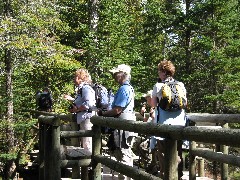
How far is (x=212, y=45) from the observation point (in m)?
20.7

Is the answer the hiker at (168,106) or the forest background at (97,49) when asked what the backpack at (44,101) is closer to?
the forest background at (97,49)

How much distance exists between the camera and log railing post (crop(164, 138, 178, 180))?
3.50 m

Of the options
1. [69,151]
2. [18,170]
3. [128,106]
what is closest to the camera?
[128,106]

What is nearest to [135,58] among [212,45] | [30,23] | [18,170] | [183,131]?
[212,45]

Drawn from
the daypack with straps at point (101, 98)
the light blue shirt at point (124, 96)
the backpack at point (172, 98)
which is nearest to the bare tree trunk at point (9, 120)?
the daypack with straps at point (101, 98)

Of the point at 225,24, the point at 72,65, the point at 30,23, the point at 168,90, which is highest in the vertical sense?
the point at 225,24

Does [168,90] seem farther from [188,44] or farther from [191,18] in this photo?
[188,44]

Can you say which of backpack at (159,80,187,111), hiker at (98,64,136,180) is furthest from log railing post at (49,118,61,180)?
backpack at (159,80,187,111)

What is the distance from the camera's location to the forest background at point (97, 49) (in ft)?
45.1

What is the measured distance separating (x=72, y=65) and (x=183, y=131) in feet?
41.0

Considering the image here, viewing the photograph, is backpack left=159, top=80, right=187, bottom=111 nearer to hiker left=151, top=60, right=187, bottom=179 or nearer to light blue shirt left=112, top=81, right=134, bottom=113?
hiker left=151, top=60, right=187, bottom=179

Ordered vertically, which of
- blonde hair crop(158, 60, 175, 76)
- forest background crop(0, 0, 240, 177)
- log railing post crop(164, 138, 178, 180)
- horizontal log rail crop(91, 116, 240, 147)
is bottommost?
log railing post crop(164, 138, 178, 180)

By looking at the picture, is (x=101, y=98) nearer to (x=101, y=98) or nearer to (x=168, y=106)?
(x=101, y=98)

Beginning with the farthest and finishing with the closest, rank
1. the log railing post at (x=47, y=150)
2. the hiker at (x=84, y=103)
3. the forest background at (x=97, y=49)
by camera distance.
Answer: the forest background at (x=97, y=49)
the hiker at (x=84, y=103)
the log railing post at (x=47, y=150)
